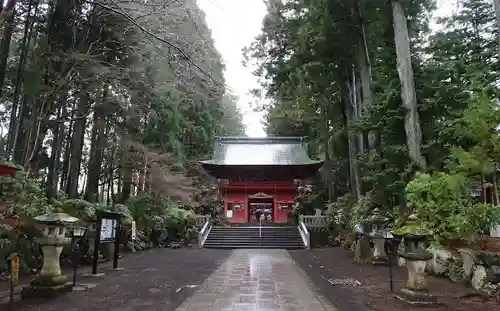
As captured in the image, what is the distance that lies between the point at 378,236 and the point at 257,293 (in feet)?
15.0

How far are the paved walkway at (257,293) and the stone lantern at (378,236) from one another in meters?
2.14

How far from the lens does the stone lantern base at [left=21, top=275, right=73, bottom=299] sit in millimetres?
5074

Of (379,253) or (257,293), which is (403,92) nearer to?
(379,253)

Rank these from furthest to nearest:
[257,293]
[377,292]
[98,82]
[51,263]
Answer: [98,82] < [377,292] < [257,293] < [51,263]

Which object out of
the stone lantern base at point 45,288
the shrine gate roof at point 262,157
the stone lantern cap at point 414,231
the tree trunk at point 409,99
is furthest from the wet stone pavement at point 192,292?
the shrine gate roof at point 262,157

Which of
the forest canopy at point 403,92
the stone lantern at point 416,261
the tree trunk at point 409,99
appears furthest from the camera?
the tree trunk at point 409,99

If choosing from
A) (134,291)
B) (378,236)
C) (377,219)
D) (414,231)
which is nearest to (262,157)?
(377,219)

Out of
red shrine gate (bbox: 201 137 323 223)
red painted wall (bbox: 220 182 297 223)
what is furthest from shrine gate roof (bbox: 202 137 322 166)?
red painted wall (bbox: 220 182 297 223)

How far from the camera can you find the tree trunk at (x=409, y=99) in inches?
336

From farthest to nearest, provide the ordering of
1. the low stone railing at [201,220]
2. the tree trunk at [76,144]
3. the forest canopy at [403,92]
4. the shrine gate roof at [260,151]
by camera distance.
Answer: the shrine gate roof at [260,151] → the low stone railing at [201,220] → the tree trunk at [76,144] → the forest canopy at [403,92]

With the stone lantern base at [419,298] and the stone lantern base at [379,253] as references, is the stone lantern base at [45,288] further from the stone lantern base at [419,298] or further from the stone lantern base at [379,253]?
the stone lantern base at [379,253]

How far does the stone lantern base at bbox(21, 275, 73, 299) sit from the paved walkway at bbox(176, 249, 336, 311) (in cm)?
185

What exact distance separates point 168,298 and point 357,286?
10.3ft

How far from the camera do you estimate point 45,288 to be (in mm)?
5086
